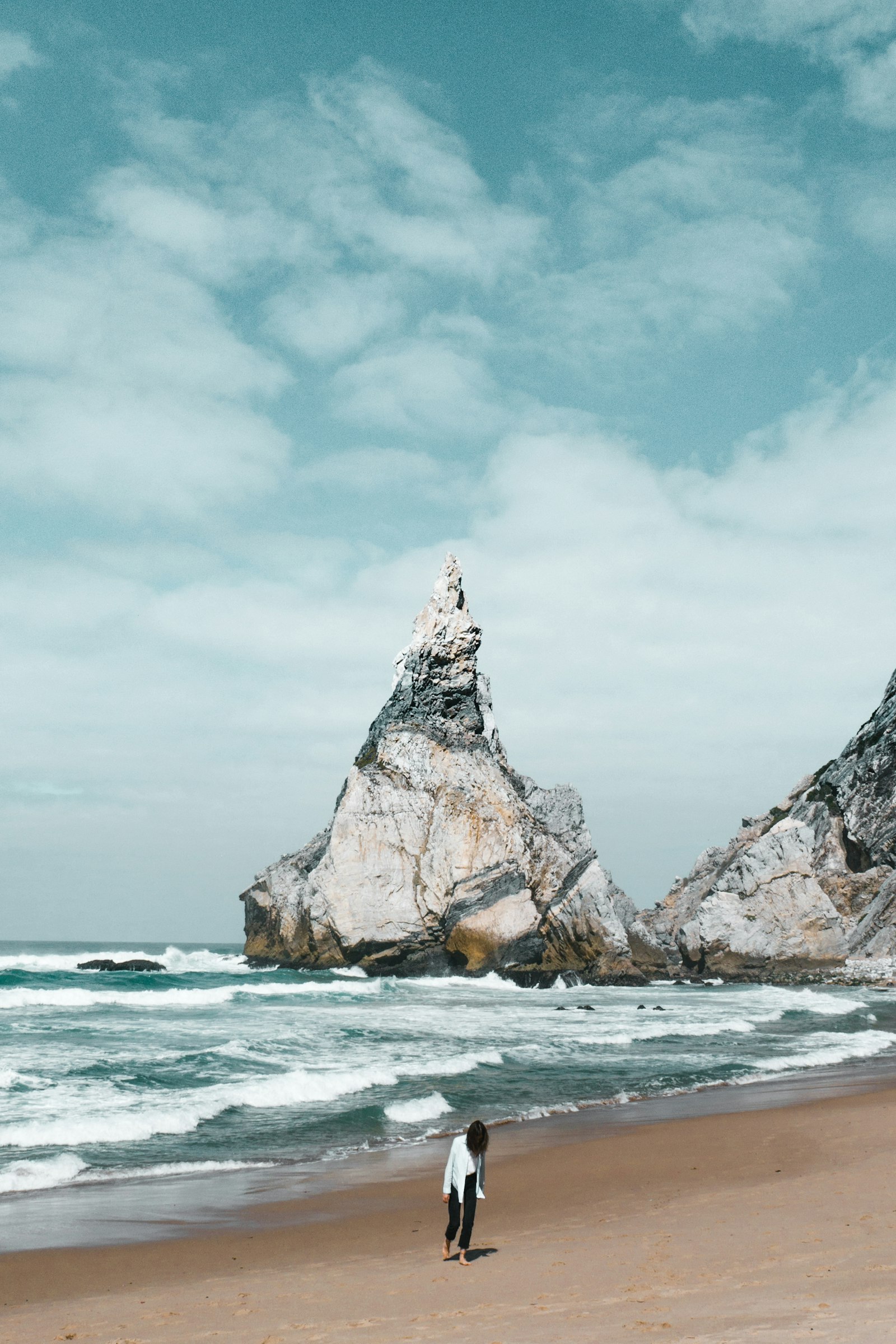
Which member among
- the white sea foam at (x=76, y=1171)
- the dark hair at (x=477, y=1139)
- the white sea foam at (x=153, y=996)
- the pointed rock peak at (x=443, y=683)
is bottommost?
the white sea foam at (x=153, y=996)

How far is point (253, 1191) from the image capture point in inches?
519

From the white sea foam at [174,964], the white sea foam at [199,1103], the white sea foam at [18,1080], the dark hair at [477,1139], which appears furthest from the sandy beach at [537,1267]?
the white sea foam at [174,964]

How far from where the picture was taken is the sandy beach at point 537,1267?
286 inches

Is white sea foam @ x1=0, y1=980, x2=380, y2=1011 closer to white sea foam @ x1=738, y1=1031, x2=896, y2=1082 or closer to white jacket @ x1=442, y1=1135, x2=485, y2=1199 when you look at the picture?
white sea foam @ x1=738, y1=1031, x2=896, y2=1082

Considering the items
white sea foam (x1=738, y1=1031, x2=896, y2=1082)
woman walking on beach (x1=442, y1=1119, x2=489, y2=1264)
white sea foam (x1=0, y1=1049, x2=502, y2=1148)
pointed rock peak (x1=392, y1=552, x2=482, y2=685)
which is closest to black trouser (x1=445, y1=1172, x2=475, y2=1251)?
woman walking on beach (x1=442, y1=1119, x2=489, y2=1264)

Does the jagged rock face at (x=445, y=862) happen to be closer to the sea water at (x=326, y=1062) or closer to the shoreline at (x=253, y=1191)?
the sea water at (x=326, y=1062)

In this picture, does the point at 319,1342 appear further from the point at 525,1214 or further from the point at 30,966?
the point at 30,966

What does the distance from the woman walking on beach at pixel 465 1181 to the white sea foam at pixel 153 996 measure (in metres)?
33.1

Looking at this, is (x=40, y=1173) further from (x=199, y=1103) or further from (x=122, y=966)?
(x=122, y=966)

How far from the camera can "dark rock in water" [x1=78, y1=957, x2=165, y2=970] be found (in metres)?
75.9

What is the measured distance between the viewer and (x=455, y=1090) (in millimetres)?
21188

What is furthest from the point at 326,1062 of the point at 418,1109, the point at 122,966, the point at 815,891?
the point at 122,966

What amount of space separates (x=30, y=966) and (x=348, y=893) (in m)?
33.1

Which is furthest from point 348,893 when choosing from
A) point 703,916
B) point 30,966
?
point 30,966
